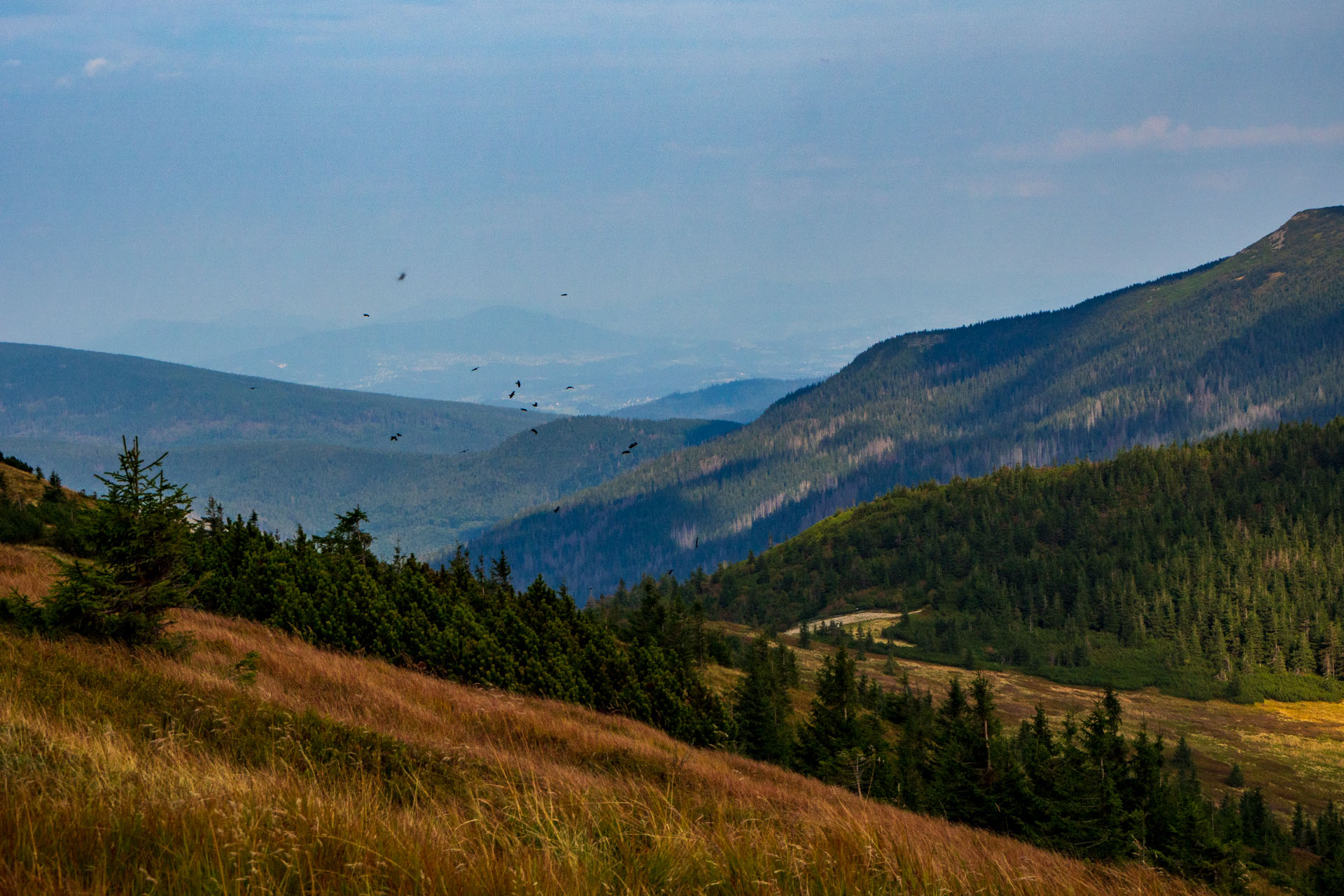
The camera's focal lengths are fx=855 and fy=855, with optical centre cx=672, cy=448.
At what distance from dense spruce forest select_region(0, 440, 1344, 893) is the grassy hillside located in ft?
10.5

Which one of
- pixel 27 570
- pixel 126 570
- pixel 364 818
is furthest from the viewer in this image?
pixel 27 570

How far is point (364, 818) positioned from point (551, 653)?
2575 centimetres

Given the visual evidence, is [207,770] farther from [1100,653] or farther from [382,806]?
[1100,653]

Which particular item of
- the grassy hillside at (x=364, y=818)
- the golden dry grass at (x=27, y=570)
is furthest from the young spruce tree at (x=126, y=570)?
the grassy hillside at (x=364, y=818)

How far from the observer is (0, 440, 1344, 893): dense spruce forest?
47.8ft

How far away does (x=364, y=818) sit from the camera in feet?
17.2

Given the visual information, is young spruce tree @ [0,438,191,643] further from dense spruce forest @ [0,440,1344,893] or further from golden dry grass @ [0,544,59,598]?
golden dry grass @ [0,544,59,598]

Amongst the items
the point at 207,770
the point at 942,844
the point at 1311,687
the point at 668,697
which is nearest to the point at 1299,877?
the point at 668,697

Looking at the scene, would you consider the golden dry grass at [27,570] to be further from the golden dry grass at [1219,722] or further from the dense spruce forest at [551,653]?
the golden dry grass at [1219,722]

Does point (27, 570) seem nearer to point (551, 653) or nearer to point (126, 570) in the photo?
point (126, 570)

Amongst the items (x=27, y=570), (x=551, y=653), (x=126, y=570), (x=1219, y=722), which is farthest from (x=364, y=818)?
(x=1219, y=722)

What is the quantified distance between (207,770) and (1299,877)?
7131cm

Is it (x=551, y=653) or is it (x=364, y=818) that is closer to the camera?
(x=364, y=818)

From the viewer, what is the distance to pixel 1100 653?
183 m
